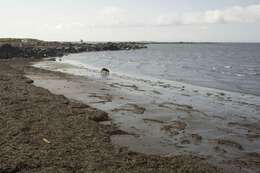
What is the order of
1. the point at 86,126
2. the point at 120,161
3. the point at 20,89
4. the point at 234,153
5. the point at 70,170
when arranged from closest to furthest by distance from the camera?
the point at 70,170, the point at 120,161, the point at 234,153, the point at 86,126, the point at 20,89

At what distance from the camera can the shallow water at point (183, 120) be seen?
12.5 m

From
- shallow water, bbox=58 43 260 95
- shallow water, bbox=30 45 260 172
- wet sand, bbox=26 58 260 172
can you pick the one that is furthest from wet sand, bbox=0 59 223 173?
shallow water, bbox=58 43 260 95

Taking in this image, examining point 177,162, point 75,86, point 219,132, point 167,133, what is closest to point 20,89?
point 75,86

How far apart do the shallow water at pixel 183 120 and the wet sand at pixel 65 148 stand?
1.07 m

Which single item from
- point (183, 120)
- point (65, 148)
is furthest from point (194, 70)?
point (65, 148)

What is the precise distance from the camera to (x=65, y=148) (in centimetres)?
1101

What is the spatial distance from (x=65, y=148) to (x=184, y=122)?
7.54 m

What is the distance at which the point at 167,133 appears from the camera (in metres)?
14.7

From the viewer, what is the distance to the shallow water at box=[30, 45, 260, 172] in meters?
12.5

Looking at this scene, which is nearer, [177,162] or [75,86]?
[177,162]

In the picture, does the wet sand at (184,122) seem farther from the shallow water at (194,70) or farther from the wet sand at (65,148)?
the shallow water at (194,70)

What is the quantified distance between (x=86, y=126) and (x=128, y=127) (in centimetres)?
205

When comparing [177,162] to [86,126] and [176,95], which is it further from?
[176,95]

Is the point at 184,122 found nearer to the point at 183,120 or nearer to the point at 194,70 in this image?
the point at 183,120
